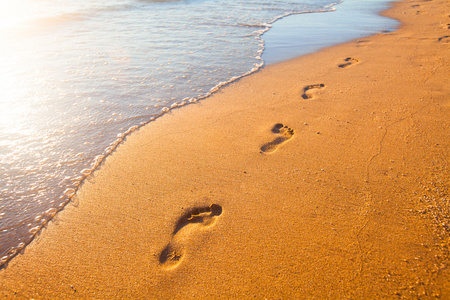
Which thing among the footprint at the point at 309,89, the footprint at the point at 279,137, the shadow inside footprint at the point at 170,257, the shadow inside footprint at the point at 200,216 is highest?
the footprint at the point at 309,89

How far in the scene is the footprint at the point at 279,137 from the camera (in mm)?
2740

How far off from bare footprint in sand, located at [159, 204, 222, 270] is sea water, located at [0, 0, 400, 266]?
1061 millimetres

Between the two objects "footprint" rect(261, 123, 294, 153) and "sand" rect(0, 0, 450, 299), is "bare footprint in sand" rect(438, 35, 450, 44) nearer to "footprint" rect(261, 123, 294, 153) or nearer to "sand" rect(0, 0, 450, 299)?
"sand" rect(0, 0, 450, 299)

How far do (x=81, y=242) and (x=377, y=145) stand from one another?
109 inches

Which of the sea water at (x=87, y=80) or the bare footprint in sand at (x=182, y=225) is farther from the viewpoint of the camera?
the sea water at (x=87, y=80)

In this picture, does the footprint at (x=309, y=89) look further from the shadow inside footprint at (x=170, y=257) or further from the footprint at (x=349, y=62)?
the shadow inside footprint at (x=170, y=257)

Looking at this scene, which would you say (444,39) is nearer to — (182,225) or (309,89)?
(309,89)

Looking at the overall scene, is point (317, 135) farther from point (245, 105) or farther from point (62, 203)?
Answer: point (62, 203)

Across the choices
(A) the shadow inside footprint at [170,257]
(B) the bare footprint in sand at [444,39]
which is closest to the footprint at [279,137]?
(A) the shadow inside footprint at [170,257]

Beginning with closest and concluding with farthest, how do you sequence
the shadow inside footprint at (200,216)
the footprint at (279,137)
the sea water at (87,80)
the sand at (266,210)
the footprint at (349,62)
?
the sand at (266,210)
the shadow inside footprint at (200,216)
the sea water at (87,80)
the footprint at (279,137)
the footprint at (349,62)

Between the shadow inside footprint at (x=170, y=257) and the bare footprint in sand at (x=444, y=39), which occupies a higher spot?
the bare footprint in sand at (x=444, y=39)

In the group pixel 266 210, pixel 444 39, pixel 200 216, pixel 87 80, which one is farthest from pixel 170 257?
pixel 444 39

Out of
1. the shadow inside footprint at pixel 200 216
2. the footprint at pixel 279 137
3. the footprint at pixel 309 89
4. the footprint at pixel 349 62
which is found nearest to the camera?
the shadow inside footprint at pixel 200 216

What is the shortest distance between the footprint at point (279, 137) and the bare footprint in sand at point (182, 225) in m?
0.91
